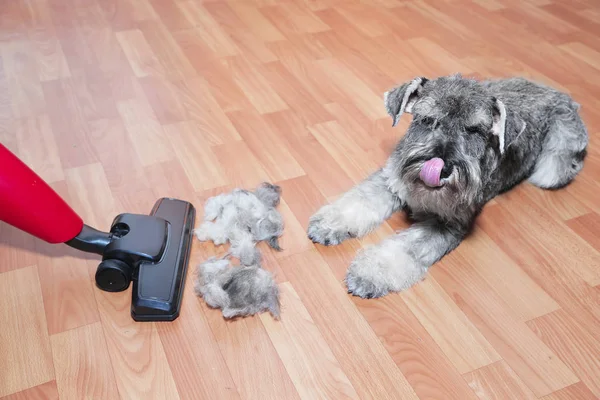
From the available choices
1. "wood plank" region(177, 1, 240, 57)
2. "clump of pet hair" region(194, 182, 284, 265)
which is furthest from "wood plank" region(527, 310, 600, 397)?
"wood plank" region(177, 1, 240, 57)

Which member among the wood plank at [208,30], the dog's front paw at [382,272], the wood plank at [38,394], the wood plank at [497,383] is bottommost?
the wood plank at [208,30]

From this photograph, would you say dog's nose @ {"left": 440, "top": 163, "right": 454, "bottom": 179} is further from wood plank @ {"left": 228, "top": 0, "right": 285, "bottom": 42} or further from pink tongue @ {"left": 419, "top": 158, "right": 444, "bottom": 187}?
wood plank @ {"left": 228, "top": 0, "right": 285, "bottom": 42}

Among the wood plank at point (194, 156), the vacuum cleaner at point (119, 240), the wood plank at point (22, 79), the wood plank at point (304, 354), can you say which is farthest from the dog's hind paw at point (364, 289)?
the wood plank at point (22, 79)

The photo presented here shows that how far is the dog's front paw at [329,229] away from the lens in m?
2.25

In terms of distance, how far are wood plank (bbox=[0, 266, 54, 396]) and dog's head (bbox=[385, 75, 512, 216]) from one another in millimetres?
1359

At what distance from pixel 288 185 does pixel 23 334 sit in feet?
3.99

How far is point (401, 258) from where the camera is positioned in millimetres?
2107

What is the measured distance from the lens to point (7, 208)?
66.7 inches

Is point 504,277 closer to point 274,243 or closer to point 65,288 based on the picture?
point 274,243

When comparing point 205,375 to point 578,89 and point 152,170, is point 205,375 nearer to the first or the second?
point 152,170

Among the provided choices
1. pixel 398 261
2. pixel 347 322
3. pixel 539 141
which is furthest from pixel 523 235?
pixel 347 322

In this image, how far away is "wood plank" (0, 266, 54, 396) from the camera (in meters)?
1.74

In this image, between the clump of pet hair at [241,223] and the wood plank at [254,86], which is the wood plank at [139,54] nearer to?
the wood plank at [254,86]

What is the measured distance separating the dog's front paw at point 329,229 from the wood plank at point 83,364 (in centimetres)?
87
